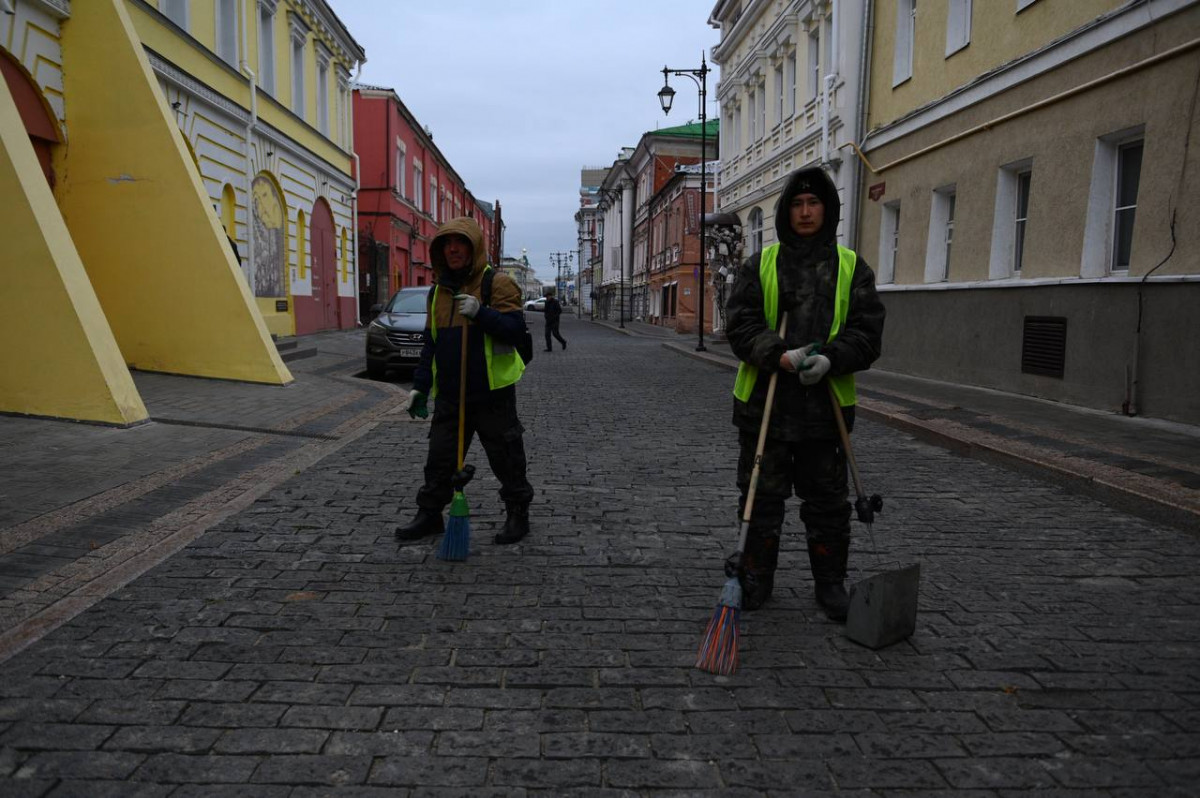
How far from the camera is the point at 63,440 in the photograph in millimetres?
6949

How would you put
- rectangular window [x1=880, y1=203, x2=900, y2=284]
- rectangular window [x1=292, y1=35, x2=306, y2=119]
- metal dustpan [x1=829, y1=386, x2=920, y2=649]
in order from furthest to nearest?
1. rectangular window [x1=292, y1=35, x2=306, y2=119]
2. rectangular window [x1=880, y1=203, x2=900, y2=284]
3. metal dustpan [x1=829, y1=386, x2=920, y2=649]

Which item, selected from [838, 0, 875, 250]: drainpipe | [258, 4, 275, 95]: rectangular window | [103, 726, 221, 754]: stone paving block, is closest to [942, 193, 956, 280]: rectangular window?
[838, 0, 875, 250]: drainpipe

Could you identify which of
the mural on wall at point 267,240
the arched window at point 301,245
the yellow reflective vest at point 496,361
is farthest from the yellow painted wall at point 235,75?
the yellow reflective vest at point 496,361

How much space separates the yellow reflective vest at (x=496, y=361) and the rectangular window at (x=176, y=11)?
1311 centimetres

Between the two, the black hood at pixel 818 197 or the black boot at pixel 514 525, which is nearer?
the black hood at pixel 818 197

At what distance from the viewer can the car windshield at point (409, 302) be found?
1493 centimetres

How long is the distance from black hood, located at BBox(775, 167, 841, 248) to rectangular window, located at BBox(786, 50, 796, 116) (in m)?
19.3

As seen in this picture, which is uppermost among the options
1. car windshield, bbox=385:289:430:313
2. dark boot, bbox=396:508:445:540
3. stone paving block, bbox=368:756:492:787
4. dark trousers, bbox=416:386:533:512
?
car windshield, bbox=385:289:430:313

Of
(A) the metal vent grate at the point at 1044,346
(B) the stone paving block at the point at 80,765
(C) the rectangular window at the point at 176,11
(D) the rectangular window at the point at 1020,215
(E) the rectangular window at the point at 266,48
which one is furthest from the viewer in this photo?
(E) the rectangular window at the point at 266,48

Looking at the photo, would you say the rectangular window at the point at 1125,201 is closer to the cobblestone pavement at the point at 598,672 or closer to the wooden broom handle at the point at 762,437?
the cobblestone pavement at the point at 598,672

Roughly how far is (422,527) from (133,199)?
8185 millimetres

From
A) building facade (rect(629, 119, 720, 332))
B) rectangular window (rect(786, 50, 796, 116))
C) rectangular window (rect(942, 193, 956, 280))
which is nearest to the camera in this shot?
rectangular window (rect(942, 193, 956, 280))

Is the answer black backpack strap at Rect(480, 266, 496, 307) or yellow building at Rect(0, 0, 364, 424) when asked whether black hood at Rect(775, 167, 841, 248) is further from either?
yellow building at Rect(0, 0, 364, 424)

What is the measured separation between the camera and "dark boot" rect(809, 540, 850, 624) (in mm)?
3627
